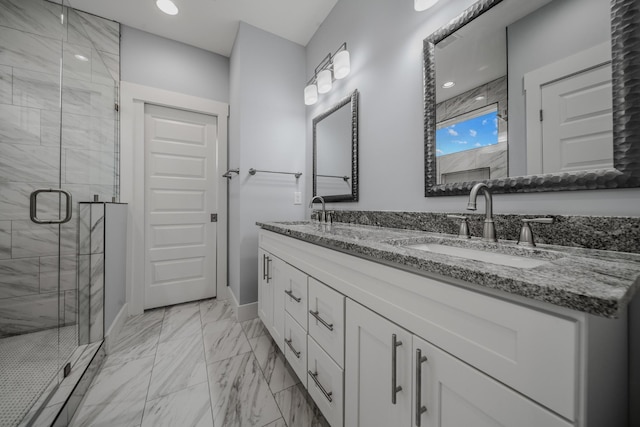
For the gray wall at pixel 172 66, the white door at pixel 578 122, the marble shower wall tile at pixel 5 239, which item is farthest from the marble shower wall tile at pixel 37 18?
the white door at pixel 578 122

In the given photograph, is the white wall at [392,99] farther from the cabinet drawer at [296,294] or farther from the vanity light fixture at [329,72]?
the cabinet drawer at [296,294]

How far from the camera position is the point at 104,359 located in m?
1.51

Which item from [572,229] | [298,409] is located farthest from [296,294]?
[572,229]

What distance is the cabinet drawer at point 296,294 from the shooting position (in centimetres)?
113

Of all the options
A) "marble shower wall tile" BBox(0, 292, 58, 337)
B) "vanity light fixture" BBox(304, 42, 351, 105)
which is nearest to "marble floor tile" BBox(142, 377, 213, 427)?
"marble shower wall tile" BBox(0, 292, 58, 337)

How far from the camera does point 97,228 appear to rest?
1602 mm

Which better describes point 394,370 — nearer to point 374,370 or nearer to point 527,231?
point 374,370

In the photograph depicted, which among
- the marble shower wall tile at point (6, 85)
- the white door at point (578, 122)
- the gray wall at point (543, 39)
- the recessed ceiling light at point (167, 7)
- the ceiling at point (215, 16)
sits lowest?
the white door at point (578, 122)

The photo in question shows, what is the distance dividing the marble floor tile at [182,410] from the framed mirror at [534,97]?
1.53m

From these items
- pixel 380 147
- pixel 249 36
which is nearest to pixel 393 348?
pixel 380 147

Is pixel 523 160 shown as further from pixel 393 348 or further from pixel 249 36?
pixel 249 36

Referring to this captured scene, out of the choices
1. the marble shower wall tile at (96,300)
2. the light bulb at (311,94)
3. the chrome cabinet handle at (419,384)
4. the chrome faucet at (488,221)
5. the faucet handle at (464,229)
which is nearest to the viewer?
the chrome cabinet handle at (419,384)

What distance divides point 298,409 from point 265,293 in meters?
0.71

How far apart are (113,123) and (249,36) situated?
55.1 inches
